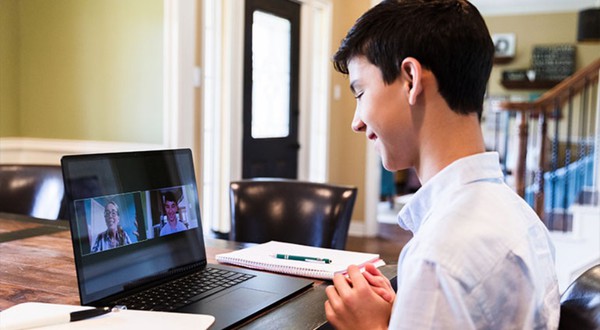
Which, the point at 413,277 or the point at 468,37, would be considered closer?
the point at 413,277

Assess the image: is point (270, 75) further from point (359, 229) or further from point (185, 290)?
point (185, 290)

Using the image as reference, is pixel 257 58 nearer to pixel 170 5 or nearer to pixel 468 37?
pixel 170 5

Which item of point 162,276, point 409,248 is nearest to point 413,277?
point 409,248

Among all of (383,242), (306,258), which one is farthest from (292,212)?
(383,242)

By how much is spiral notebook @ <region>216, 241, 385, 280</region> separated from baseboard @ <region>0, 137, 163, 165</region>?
98.0 inches

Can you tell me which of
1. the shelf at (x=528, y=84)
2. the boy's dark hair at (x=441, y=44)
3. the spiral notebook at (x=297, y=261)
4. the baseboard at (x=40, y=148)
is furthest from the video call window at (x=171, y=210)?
the shelf at (x=528, y=84)

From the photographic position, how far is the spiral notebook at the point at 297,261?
131cm

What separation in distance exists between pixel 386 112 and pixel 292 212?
117 cm

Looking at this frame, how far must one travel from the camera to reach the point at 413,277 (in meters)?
0.72

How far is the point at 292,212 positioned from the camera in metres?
2.02

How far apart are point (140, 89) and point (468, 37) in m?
2.99

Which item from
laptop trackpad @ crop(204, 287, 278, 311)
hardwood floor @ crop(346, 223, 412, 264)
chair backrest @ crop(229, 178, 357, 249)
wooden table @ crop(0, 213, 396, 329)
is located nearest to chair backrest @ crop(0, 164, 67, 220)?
wooden table @ crop(0, 213, 396, 329)

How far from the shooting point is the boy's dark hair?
83 centimetres

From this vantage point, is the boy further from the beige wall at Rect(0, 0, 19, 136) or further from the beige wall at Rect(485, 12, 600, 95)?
the beige wall at Rect(485, 12, 600, 95)
